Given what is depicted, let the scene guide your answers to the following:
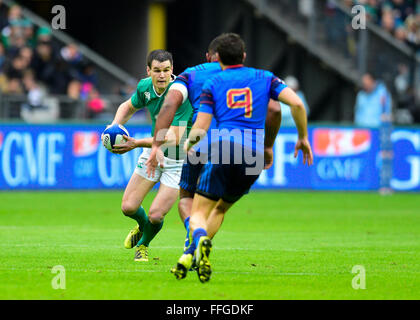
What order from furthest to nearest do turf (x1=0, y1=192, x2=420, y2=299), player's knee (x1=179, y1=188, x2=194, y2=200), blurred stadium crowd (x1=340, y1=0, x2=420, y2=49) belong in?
blurred stadium crowd (x1=340, y1=0, x2=420, y2=49)
player's knee (x1=179, y1=188, x2=194, y2=200)
turf (x1=0, y1=192, x2=420, y2=299)

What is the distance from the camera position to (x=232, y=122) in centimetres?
885

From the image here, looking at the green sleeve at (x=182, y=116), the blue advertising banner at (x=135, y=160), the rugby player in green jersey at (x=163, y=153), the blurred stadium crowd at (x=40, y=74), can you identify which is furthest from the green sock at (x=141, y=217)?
the blurred stadium crowd at (x=40, y=74)

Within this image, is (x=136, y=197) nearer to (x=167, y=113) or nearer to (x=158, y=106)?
(x=158, y=106)

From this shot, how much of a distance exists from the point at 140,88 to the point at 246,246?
2889 mm

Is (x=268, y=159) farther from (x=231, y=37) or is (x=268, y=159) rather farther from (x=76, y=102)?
(x=76, y=102)

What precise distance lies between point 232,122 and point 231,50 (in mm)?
662

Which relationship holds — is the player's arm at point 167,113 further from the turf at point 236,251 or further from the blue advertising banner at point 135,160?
the blue advertising banner at point 135,160

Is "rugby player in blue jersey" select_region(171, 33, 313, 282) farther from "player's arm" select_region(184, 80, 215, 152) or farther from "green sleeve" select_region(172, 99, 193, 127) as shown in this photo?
"green sleeve" select_region(172, 99, 193, 127)

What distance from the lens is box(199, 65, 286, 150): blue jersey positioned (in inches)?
347

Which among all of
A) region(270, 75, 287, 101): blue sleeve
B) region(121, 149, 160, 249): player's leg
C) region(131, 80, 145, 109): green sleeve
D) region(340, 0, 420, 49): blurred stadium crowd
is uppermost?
region(340, 0, 420, 49): blurred stadium crowd

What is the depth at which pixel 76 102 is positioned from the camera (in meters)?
23.5

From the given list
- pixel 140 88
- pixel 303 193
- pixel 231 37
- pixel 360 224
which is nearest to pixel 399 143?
pixel 303 193

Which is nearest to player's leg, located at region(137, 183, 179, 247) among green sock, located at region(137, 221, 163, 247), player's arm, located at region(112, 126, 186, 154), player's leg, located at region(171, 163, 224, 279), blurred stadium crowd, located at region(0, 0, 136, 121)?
green sock, located at region(137, 221, 163, 247)

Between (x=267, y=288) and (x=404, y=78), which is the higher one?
(x=404, y=78)
